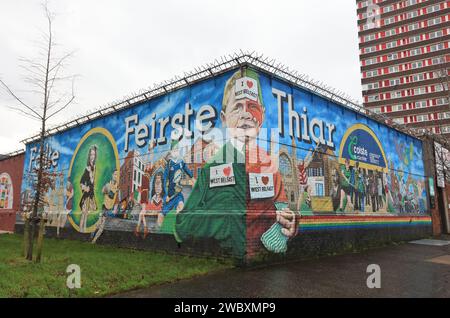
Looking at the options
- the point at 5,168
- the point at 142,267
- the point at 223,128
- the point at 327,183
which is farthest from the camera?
the point at 5,168

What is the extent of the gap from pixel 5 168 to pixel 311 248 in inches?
868

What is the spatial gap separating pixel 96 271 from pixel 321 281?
5213 millimetres

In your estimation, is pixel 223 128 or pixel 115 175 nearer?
pixel 223 128

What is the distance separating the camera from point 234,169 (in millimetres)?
9812

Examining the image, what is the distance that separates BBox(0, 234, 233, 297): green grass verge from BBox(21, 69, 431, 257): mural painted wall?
133 centimetres

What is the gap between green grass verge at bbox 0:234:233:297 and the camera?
21.1 ft

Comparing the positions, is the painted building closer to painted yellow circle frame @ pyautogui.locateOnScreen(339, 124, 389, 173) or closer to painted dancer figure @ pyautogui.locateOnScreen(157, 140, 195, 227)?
painted dancer figure @ pyautogui.locateOnScreen(157, 140, 195, 227)

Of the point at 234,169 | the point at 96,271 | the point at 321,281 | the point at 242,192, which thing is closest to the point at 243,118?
the point at 234,169

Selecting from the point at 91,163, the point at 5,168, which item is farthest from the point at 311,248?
the point at 5,168

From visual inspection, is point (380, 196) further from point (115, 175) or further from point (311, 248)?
point (115, 175)

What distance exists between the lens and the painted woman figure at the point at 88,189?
50.2ft

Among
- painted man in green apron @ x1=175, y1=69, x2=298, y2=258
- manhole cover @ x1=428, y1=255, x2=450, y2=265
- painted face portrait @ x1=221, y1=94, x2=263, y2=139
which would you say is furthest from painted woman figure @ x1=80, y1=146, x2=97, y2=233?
manhole cover @ x1=428, y1=255, x2=450, y2=265

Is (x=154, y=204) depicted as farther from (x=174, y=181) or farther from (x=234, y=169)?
(x=234, y=169)

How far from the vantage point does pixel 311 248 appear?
441 inches
